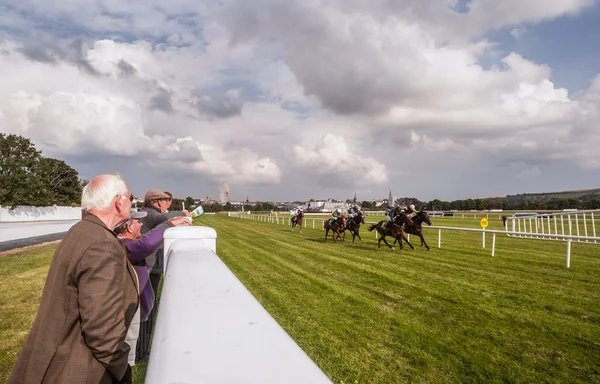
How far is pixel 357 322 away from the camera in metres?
5.27

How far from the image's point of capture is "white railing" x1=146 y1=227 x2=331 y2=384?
72 cm

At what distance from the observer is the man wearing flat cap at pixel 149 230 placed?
3.47 meters

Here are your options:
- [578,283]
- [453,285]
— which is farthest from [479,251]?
[453,285]

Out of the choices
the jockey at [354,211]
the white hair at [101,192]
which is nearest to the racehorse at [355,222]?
the jockey at [354,211]

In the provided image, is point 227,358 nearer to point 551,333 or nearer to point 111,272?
point 111,272

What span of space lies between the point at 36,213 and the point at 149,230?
4272 centimetres

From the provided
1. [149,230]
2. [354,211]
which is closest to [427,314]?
[149,230]

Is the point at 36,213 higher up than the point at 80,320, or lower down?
lower down

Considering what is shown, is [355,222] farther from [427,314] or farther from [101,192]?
[101,192]

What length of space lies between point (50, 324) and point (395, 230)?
13146 mm

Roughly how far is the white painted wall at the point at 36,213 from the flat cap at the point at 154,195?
39436mm

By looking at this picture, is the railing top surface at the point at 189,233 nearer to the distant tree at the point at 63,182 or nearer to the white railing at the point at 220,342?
the white railing at the point at 220,342

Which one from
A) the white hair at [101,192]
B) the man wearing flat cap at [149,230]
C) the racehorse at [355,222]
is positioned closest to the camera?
the white hair at [101,192]

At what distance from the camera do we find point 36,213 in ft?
121
